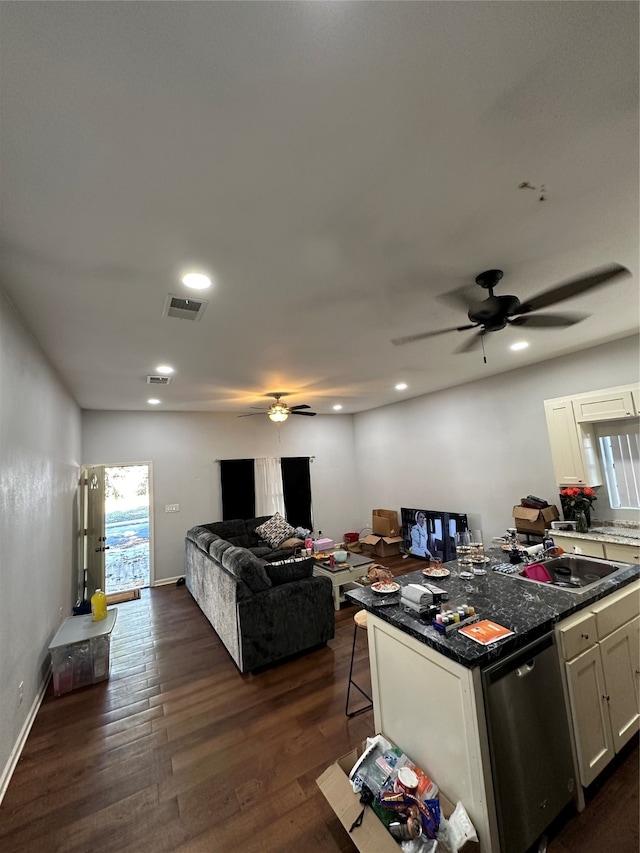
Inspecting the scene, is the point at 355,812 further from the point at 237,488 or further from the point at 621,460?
the point at 237,488

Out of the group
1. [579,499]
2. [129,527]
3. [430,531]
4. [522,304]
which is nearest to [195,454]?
[129,527]

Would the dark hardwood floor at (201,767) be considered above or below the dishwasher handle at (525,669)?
below

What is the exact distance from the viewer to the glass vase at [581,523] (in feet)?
11.9

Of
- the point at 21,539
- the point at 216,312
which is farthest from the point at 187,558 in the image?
the point at 216,312

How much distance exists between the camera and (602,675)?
183cm

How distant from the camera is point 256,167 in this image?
1.32 metres

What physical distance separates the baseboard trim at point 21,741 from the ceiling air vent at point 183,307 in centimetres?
298

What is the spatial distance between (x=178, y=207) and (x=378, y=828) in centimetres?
282

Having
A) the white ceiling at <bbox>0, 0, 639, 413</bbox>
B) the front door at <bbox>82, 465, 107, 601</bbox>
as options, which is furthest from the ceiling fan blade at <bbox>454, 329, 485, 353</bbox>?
the front door at <bbox>82, 465, 107, 601</bbox>

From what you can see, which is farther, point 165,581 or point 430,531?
point 430,531

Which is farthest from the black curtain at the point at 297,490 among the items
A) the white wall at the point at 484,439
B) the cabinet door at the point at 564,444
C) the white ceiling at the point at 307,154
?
the white ceiling at the point at 307,154

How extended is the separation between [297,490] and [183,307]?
17.1 ft

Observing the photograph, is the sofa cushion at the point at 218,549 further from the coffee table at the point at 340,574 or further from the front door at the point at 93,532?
the front door at the point at 93,532

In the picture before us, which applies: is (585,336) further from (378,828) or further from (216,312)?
(378,828)
